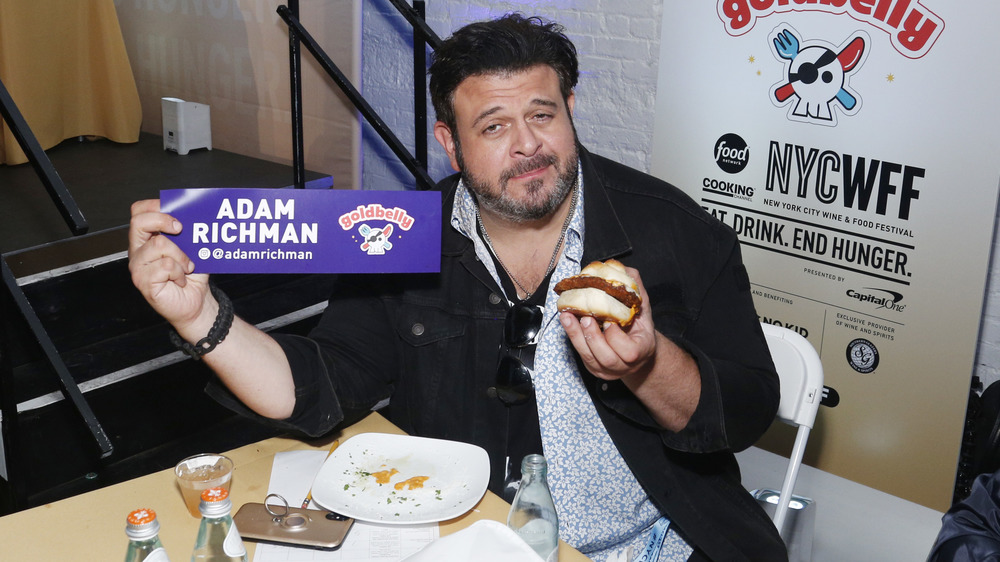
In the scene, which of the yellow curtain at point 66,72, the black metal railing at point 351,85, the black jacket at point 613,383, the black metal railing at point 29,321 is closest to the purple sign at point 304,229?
the black jacket at point 613,383

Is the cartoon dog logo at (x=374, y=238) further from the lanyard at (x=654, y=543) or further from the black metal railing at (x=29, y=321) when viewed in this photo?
the black metal railing at (x=29, y=321)

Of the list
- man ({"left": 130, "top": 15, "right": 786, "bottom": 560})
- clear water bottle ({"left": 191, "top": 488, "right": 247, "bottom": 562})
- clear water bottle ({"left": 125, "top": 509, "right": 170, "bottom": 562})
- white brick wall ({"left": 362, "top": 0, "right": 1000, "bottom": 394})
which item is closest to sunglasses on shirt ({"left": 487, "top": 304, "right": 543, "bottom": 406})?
man ({"left": 130, "top": 15, "right": 786, "bottom": 560})

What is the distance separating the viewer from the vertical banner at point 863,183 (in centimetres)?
254

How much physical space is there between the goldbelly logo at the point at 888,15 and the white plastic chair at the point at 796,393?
1.23m

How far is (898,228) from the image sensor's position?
270cm

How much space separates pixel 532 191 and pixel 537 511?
2.28ft

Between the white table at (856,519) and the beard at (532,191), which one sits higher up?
the beard at (532,191)

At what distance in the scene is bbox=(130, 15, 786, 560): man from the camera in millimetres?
1567

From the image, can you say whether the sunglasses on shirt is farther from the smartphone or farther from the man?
the smartphone

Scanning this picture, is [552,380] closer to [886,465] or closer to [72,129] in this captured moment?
[886,465]

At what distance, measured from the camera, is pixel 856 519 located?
8.33 ft

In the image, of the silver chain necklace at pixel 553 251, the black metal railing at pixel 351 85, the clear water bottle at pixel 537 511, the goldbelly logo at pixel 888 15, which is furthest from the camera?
the black metal railing at pixel 351 85

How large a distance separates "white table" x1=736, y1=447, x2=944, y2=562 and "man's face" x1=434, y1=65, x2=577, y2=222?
1.35 m

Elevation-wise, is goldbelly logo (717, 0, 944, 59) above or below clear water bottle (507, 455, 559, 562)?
above
